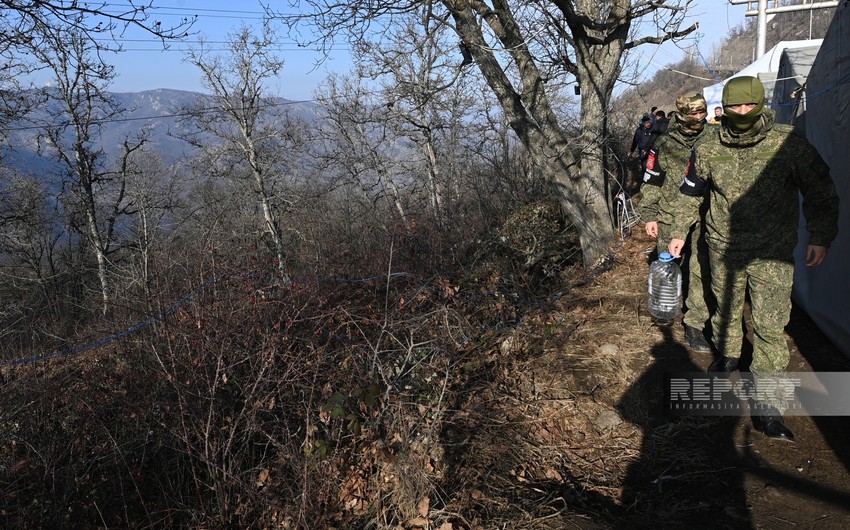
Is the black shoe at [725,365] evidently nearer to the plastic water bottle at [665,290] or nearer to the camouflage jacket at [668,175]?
the plastic water bottle at [665,290]

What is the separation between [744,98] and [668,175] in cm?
148

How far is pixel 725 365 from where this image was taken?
11.9 ft

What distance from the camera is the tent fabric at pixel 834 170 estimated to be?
392cm

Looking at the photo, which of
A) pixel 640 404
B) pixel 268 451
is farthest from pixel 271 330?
pixel 640 404

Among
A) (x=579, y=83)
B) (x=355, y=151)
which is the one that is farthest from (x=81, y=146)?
(x=579, y=83)

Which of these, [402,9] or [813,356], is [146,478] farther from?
[402,9]

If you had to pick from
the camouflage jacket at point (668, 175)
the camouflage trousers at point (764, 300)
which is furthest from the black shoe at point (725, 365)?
the camouflage jacket at point (668, 175)

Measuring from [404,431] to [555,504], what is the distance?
37.2 inches

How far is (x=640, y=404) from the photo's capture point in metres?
3.63

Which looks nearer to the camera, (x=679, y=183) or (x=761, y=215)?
(x=761, y=215)

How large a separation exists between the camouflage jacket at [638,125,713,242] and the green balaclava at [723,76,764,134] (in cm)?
121

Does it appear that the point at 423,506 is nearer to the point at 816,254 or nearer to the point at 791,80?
the point at 816,254

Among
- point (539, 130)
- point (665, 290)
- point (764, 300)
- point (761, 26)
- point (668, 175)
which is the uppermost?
point (761, 26)

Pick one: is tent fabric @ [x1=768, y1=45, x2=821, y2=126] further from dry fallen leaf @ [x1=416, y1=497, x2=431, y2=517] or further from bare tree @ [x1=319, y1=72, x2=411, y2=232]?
bare tree @ [x1=319, y1=72, x2=411, y2=232]
